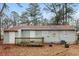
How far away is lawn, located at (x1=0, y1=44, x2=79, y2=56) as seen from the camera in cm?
172

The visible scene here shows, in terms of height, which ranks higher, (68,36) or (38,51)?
(68,36)

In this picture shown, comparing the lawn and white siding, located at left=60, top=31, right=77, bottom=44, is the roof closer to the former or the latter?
white siding, located at left=60, top=31, right=77, bottom=44

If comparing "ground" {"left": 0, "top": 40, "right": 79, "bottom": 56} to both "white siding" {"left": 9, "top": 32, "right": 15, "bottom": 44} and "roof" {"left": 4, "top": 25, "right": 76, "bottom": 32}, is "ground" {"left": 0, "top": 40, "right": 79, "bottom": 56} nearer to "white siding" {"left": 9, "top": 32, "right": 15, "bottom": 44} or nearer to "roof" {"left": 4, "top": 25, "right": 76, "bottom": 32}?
"white siding" {"left": 9, "top": 32, "right": 15, "bottom": 44}

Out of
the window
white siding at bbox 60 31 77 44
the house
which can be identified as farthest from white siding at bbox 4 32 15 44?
white siding at bbox 60 31 77 44

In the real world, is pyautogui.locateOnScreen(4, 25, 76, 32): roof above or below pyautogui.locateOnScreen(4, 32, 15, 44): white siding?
above

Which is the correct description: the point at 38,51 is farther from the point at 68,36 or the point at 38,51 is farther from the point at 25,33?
the point at 68,36

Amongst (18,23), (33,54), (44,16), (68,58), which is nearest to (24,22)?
(18,23)

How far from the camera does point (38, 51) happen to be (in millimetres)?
1741

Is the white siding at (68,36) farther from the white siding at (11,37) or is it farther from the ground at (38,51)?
the white siding at (11,37)

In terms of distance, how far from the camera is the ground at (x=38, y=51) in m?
1.72

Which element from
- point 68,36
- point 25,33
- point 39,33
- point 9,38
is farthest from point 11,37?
point 68,36

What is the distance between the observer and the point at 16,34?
1.72 metres

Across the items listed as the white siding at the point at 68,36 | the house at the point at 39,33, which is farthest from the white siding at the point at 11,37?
the white siding at the point at 68,36

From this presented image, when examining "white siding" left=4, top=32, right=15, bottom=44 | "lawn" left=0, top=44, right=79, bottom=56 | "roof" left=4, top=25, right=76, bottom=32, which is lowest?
"lawn" left=0, top=44, right=79, bottom=56
